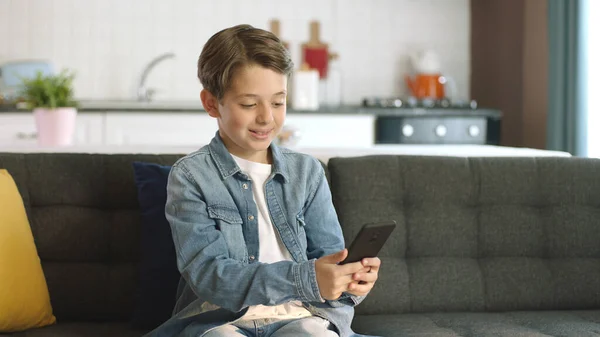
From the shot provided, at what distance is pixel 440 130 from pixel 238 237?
10.6ft

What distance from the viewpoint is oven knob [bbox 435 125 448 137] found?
4.93 m

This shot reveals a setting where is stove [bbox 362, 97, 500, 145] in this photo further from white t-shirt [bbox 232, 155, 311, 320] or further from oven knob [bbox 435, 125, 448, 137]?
white t-shirt [bbox 232, 155, 311, 320]

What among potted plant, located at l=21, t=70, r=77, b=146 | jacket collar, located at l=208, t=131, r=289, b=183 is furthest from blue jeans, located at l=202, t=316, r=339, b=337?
potted plant, located at l=21, t=70, r=77, b=146

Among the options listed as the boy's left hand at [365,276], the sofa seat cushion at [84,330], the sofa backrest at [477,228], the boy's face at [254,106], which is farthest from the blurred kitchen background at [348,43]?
the boy's left hand at [365,276]

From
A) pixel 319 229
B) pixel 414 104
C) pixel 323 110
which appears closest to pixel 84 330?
pixel 319 229

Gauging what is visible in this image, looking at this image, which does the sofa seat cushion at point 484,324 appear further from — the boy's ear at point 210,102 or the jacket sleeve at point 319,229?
the boy's ear at point 210,102

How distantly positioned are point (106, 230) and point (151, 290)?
0.81 ft

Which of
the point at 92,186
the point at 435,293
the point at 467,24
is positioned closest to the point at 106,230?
the point at 92,186

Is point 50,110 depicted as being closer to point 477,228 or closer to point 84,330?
point 84,330

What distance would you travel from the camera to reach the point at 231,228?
184 centimetres

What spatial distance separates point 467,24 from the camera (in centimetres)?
569

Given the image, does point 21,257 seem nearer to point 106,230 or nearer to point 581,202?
point 106,230

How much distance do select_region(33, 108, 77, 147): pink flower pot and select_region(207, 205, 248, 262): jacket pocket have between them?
138 cm

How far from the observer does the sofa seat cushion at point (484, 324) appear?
2.08 m
